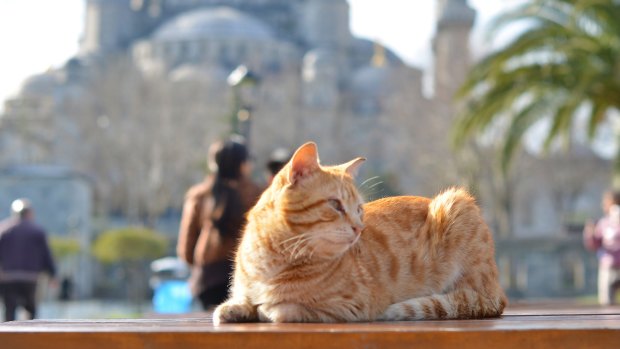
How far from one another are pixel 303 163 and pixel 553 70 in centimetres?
A: 1093

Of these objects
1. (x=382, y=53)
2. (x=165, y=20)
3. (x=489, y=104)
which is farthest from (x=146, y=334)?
(x=165, y=20)

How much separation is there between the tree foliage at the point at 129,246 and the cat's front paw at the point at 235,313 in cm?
3076

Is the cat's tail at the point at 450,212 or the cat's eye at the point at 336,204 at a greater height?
the cat's tail at the point at 450,212

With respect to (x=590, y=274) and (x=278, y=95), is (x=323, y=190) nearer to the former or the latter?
(x=590, y=274)

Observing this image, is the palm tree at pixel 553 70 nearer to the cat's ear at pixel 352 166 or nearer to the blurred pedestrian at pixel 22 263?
the blurred pedestrian at pixel 22 263

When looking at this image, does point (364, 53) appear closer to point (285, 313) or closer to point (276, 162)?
point (276, 162)

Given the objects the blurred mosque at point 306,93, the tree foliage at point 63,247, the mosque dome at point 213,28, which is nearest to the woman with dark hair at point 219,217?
the tree foliage at point 63,247

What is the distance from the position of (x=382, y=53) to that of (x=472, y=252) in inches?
3229

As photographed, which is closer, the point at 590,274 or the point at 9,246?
the point at 9,246

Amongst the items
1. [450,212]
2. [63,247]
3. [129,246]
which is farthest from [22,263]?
[129,246]

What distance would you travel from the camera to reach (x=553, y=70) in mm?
13641

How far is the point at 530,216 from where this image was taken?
6362 cm

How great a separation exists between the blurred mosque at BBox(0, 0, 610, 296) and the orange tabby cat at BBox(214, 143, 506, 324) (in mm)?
32522

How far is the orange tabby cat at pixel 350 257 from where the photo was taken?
3.18 meters
